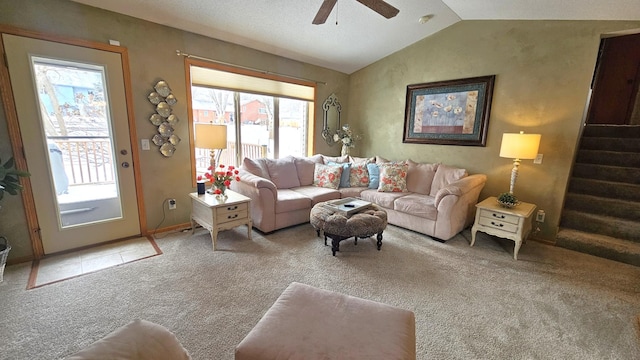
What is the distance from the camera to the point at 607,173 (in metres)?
3.56

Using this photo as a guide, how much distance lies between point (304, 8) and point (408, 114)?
2355 mm

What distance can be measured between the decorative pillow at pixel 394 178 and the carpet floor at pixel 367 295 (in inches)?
39.2

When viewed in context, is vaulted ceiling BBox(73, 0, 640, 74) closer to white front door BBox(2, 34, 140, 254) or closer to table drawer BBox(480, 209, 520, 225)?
white front door BBox(2, 34, 140, 254)

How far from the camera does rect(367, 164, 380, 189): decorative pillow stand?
13.9ft

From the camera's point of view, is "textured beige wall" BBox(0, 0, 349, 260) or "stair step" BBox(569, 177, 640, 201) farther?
"stair step" BBox(569, 177, 640, 201)

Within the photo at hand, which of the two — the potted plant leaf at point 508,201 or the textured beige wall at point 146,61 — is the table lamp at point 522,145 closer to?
the potted plant leaf at point 508,201

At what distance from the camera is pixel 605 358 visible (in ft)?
5.42

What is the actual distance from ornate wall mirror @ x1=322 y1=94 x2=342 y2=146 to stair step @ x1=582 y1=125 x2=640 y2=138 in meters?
3.96

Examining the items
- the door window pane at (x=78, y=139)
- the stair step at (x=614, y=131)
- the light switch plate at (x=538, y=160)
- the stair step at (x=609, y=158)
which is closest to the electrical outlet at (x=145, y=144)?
the door window pane at (x=78, y=139)

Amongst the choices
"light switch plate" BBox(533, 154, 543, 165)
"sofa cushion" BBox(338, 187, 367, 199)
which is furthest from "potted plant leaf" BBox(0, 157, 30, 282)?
"light switch plate" BBox(533, 154, 543, 165)

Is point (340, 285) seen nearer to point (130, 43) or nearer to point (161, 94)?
point (161, 94)

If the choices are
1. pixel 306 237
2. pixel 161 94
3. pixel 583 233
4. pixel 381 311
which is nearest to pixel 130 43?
pixel 161 94

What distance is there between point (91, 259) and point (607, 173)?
6.23 m

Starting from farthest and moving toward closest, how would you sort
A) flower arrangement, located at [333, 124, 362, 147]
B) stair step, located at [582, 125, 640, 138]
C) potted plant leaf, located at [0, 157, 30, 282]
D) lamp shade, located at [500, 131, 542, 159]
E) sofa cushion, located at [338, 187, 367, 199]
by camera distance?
1. flower arrangement, located at [333, 124, 362, 147]
2. sofa cushion, located at [338, 187, 367, 199]
3. stair step, located at [582, 125, 640, 138]
4. lamp shade, located at [500, 131, 542, 159]
5. potted plant leaf, located at [0, 157, 30, 282]
